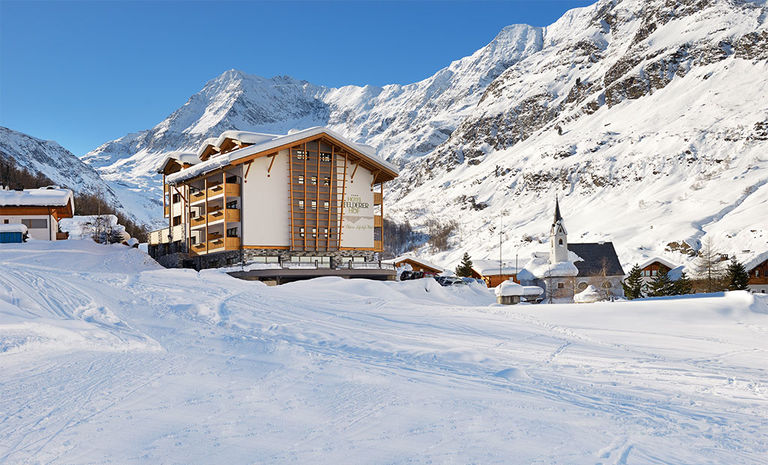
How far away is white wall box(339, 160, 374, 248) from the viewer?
40938 mm

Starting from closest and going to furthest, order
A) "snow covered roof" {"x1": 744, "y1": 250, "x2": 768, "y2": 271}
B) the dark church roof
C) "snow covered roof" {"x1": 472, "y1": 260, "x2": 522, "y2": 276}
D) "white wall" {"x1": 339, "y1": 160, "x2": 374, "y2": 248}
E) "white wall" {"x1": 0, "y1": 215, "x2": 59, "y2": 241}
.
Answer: "white wall" {"x1": 339, "y1": 160, "x2": 374, "y2": 248} → "white wall" {"x1": 0, "y1": 215, "x2": 59, "y2": 241} → "snow covered roof" {"x1": 744, "y1": 250, "x2": 768, "y2": 271} → the dark church roof → "snow covered roof" {"x1": 472, "y1": 260, "x2": 522, "y2": 276}

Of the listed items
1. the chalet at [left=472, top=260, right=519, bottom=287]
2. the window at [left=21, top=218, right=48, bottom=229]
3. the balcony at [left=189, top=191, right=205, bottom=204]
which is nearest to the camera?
the balcony at [left=189, top=191, right=205, bottom=204]

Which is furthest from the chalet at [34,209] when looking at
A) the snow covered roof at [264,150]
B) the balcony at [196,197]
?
the balcony at [196,197]

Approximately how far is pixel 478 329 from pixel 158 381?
1002 cm

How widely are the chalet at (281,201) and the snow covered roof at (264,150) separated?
62 mm

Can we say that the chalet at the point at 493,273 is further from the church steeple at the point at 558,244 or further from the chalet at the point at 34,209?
the chalet at the point at 34,209

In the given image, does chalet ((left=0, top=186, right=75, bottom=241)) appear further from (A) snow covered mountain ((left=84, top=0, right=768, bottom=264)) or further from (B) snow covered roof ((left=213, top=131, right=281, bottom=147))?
(A) snow covered mountain ((left=84, top=0, right=768, bottom=264))

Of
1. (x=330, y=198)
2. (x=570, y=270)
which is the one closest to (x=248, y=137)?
(x=330, y=198)

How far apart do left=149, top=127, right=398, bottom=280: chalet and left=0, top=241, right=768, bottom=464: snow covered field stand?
1700cm

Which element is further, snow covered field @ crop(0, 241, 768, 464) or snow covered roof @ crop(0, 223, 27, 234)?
snow covered roof @ crop(0, 223, 27, 234)

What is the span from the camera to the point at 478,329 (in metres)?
17.2

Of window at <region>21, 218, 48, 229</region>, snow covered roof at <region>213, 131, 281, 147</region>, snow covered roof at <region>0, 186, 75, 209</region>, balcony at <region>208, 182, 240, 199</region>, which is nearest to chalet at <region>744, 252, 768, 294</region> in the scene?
snow covered roof at <region>213, 131, 281, 147</region>

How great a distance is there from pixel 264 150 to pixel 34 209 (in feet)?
83.7

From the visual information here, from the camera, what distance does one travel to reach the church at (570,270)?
227 feet
